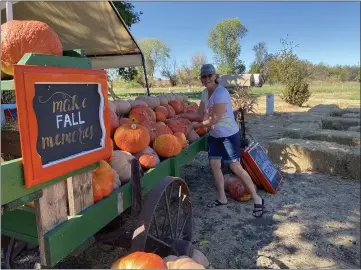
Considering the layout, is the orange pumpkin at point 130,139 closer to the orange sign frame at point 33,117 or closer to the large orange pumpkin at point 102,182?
the large orange pumpkin at point 102,182

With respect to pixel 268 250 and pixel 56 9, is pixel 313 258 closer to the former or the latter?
pixel 268 250

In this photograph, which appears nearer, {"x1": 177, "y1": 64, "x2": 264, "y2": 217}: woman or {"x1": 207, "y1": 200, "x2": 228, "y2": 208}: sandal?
{"x1": 177, "y1": 64, "x2": 264, "y2": 217}: woman

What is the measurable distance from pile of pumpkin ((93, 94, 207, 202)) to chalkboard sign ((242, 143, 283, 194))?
0.75 meters

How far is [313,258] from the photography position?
3.03 metres

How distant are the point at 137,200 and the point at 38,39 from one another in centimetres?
129

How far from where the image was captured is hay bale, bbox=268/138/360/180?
5.37 m

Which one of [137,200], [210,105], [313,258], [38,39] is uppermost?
[38,39]

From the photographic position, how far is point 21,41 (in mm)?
1678

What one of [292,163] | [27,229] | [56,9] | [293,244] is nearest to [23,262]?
[27,229]

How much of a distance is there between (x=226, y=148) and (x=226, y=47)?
7271cm

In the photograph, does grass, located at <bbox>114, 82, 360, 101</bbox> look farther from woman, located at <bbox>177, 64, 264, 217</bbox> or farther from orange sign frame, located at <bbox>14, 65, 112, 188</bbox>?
orange sign frame, located at <bbox>14, 65, 112, 188</bbox>

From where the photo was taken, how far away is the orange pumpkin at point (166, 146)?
325 cm

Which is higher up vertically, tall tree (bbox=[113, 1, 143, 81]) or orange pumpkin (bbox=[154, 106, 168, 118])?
tall tree (bbox=[113, 1, 143, 81])

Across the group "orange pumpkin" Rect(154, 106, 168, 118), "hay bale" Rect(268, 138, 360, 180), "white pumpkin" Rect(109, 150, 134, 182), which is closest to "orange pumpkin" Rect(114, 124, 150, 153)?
"white pumpkin" Rect(109, 150, 134, 182)
